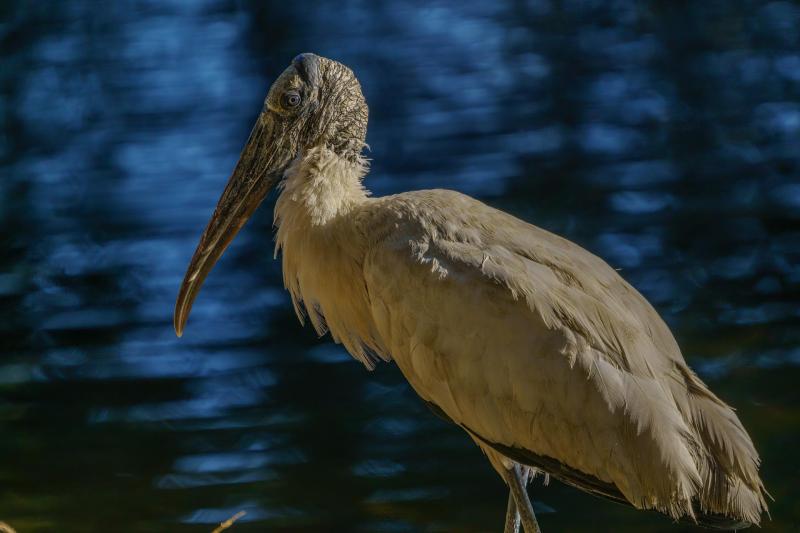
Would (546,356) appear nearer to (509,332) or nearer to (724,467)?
(509,332)

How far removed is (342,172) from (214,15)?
168 cm

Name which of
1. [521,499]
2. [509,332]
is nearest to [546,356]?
Result: [509,332]

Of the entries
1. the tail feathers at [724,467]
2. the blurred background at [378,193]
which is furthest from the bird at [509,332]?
the blurred background at [378,193]

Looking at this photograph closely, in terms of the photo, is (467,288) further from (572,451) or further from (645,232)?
(645,232)

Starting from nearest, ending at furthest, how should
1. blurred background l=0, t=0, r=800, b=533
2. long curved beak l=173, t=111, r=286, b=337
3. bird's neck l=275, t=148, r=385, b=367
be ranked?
bird's neck l=275, t=148, r=385, b=367 < long curved beak l=173, t=111, r=286, b=337 < blurred background l=0, t=0, r=800, b=533

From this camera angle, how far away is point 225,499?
3.62m

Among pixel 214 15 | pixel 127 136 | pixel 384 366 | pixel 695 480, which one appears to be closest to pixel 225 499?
pixel 384 366

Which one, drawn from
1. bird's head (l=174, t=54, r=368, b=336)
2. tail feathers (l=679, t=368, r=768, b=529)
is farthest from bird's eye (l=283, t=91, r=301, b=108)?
tail feathers (l=679, t=368, r=768, b=529)

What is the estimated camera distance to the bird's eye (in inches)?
90.5

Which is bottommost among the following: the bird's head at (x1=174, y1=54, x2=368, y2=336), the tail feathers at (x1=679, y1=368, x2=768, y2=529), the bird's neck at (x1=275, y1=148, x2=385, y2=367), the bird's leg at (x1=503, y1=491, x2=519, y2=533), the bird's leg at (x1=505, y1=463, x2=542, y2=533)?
the bird's leg at (x1=503, y1=491, x2=519, y2=533)

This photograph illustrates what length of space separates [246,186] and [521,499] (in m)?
0.92

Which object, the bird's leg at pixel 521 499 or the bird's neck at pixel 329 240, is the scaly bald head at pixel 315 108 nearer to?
the bird's neck at pixel 329 240

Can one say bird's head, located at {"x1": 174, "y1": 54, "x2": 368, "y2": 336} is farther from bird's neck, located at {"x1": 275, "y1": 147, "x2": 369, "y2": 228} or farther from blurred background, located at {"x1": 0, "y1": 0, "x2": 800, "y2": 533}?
blurred background, located at {"x1": 0, "y1": 0, "x2": 800, "y2": 533}

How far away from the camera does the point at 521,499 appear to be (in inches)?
82.7
